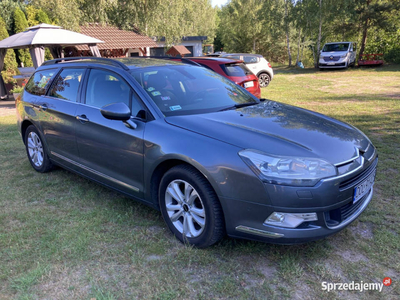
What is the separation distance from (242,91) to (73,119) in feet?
6.62

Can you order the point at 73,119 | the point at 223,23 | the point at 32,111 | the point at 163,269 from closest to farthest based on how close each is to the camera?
the point at 163,269 < the point at 73,119 < the point at 32,111 < the point at 223,23

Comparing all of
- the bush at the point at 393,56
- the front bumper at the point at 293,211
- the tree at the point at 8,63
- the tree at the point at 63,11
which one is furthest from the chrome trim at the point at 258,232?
the bush at the point at 393,56

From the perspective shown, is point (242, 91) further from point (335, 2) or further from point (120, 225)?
point (335, 2)

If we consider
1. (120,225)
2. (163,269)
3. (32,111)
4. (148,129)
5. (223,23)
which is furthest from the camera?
(223,23)

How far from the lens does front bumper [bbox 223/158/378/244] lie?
7.63ft

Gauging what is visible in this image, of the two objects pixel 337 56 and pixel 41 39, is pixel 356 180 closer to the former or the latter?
pixel 41 39

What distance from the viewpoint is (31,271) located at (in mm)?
2605

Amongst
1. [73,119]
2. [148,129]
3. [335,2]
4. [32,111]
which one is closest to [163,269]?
[148,129]

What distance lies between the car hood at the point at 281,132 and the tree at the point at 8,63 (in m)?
14.3

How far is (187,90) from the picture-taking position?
138 inches

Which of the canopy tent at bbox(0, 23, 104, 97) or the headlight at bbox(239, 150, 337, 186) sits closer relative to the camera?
the headlight at bbox(239, 150, 337, 186)

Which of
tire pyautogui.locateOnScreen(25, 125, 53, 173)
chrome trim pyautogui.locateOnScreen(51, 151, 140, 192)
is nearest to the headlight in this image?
chrome trim pyautogui.locateOnScreen(51, 151, 140, 192)

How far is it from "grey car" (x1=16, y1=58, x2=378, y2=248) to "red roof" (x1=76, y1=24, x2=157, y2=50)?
16593 millimetres

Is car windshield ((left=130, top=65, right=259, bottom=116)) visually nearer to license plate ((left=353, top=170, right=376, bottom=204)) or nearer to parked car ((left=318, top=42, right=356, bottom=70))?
license plate ((left=353, top=170, right=376, bottom=204))
